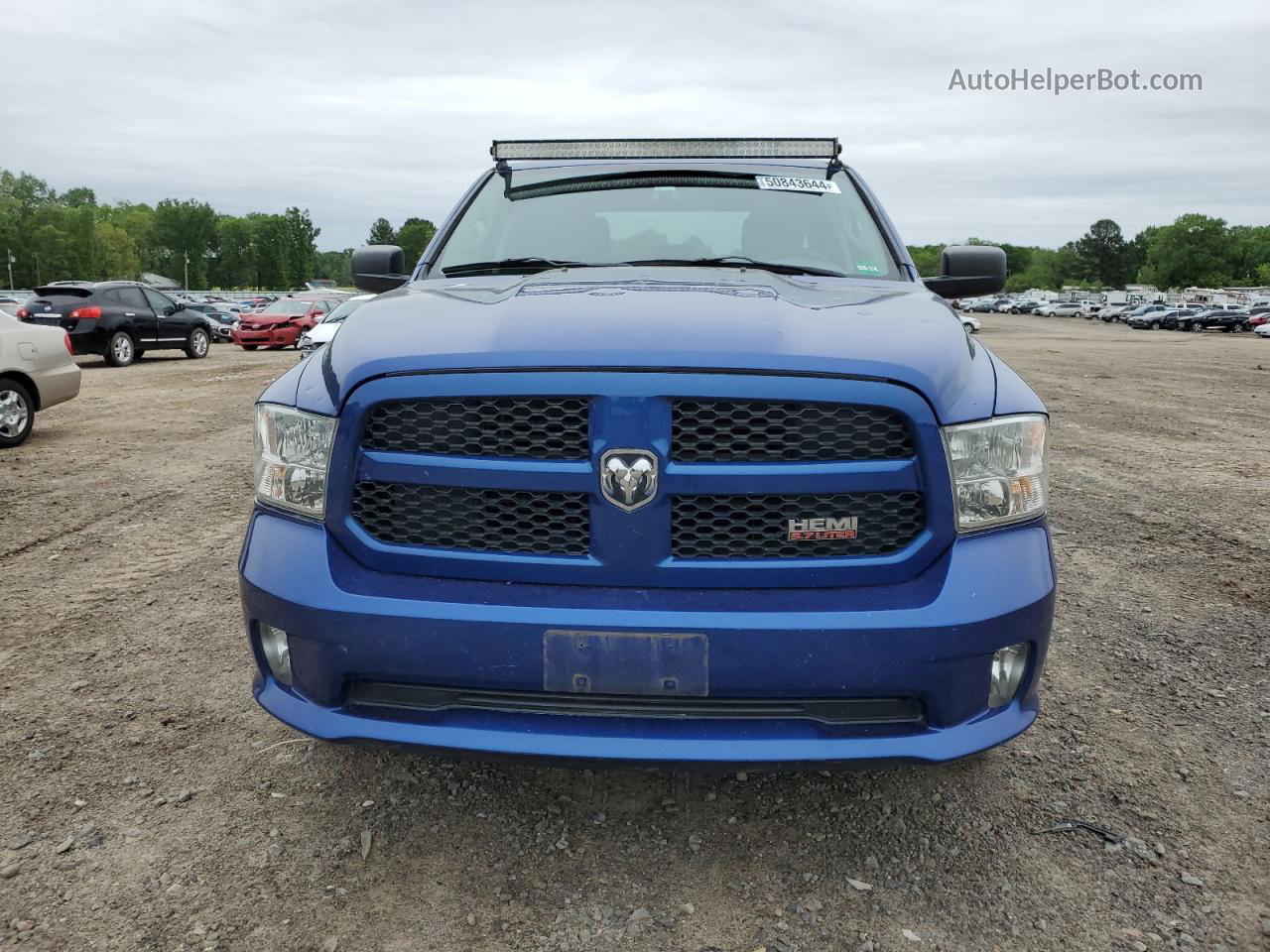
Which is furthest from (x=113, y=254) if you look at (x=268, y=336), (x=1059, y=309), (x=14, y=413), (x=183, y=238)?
(x=14, y=413)

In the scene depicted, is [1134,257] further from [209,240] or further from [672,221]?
[672,221]

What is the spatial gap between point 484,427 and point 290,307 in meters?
26.9

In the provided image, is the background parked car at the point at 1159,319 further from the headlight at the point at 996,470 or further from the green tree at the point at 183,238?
the green tree at the point at 183,238

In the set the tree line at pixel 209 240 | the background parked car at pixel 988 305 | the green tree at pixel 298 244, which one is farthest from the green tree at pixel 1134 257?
the green tree at pixel 298 244

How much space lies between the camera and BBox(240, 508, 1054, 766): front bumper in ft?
6.56

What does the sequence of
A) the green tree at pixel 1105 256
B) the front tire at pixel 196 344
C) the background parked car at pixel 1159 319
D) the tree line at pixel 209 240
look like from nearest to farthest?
the front tire at pixel 196 344 → the background parked car at pixel 1159 319 → the tree line at pixel 209 240 → the green tree at pixel 1105 256

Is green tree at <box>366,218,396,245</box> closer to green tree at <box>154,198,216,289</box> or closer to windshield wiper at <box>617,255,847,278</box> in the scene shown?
green tree at <box>154,198,216,289</box>

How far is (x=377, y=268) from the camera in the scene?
12.8 ft

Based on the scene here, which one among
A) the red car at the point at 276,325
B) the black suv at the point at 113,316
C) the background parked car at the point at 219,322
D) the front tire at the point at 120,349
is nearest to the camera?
the black suv at the point at 113,316

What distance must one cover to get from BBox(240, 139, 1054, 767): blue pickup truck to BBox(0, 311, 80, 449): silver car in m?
7.92

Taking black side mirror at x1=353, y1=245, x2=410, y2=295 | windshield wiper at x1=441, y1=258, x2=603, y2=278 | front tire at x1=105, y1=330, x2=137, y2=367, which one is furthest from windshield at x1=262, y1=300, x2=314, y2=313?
windshield wiper at x1=441, y1=258, x2=603, y2=278

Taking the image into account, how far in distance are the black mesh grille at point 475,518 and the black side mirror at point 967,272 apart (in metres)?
2.11

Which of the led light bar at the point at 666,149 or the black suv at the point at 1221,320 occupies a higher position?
the led light bar at the point at 666,149

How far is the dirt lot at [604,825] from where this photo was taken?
2.09 m
